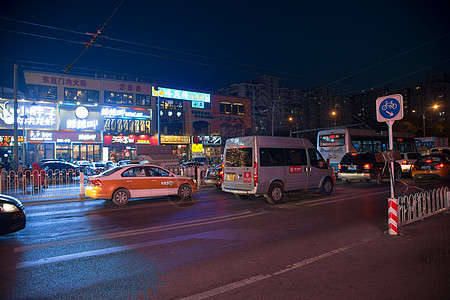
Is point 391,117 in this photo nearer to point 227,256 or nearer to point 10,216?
point 227,256

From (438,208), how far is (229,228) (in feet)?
21.5

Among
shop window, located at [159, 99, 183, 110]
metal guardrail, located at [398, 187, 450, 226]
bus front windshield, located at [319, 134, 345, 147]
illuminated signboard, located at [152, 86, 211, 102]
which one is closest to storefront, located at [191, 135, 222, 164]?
shop window, located at [159, 99, 183, 110]

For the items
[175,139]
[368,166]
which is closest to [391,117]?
[368,166]

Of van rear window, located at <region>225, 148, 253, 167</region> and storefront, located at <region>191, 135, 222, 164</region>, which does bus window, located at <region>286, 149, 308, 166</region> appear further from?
storefront, located at <region>191, 135, 222, 164</region>

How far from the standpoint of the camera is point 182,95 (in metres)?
45.4

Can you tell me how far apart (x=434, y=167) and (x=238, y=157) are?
13.1 meters

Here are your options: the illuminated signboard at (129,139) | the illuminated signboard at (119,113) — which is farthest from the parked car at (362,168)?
the illuminated signboard at (129,139)

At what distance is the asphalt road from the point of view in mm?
4078

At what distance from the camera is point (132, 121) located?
141 ft

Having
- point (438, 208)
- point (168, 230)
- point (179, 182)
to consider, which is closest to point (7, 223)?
point (168, 230)

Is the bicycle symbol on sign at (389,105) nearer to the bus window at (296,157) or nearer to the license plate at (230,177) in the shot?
the bus window at (296,157)

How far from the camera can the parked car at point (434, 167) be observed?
16.9 m

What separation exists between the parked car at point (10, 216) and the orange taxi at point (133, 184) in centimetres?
395

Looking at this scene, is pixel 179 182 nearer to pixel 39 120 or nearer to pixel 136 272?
pixel 136 272
